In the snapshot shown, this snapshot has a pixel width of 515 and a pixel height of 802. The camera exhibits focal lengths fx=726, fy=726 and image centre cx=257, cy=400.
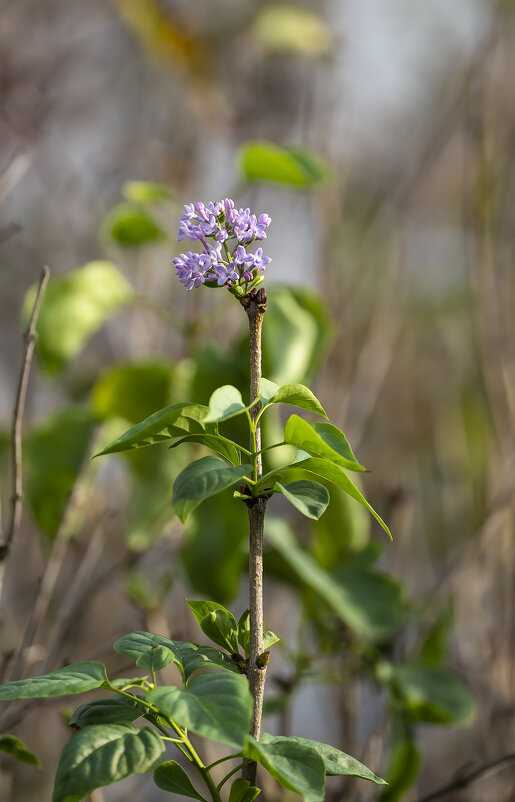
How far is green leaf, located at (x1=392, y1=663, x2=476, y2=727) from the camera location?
83 centimetres

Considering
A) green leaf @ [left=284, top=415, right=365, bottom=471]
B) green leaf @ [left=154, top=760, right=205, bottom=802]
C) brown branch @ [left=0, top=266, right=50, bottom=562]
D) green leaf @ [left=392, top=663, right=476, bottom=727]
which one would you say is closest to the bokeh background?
green leaf @ [left=392, top=663, right=476, bottom=727]

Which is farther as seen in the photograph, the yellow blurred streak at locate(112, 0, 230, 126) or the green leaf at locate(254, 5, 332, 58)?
the yellow blurred streak at locate(112, 0, 230, 126)

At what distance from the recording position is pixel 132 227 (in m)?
0.93

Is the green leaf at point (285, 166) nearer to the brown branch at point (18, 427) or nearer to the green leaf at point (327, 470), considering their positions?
the brown branch at point (18, 427)

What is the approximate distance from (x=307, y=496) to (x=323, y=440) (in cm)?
4

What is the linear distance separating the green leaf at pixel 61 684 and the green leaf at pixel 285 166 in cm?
63

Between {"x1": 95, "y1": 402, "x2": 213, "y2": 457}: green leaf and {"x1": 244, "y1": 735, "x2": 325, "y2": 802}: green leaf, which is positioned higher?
{"x1": 95, "y1": 402, "x2": 213, "y2": 457}: green leaf

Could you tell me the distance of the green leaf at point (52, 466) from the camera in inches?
34.9

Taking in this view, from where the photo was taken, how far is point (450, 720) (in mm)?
840

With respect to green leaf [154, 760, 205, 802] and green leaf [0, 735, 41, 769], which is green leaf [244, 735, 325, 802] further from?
green leaf [0, 735, 41, 769]

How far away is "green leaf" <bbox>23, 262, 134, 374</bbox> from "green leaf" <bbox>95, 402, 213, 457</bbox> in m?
0.47

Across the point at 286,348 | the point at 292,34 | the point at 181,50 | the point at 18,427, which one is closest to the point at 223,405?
the point at 18,427

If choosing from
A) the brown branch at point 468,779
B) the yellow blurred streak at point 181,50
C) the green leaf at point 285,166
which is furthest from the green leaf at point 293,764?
the yellow blurred streak at point 181,50

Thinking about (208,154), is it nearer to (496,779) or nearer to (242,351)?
(242,351)
